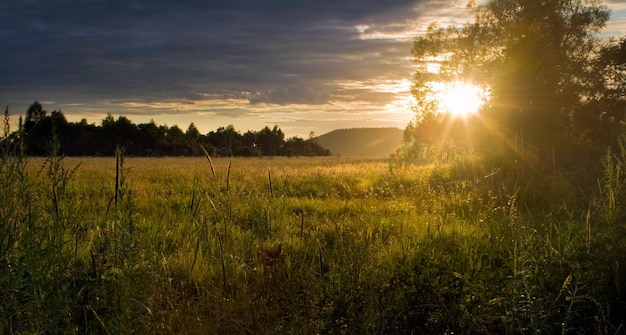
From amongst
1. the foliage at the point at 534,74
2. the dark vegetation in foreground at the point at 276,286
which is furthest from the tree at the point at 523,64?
the dark vegetation in foreground at the point at 276,286

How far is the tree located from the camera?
17719mm

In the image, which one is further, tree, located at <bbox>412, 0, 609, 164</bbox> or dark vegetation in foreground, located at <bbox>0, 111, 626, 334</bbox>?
tree, located at <bbox>412, 0, 609, 164</bbox>

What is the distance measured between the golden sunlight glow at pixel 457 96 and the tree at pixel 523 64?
0.48m

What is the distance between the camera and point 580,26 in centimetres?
2762

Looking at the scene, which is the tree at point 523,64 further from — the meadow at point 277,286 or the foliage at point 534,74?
the meadow at point 277,286

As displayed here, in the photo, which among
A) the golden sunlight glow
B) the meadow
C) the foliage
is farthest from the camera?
the golden sunlight glow

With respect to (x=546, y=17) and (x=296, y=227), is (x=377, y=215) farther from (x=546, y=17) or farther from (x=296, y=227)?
(x=546, y=17)

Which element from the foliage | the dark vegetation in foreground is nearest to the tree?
the foliage

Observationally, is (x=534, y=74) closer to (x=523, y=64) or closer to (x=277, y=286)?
(x=523, y=64)

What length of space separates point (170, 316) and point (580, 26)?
2942cm

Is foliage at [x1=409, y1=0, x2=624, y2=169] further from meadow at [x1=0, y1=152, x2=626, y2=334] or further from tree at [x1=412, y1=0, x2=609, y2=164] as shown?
meadow at [x1=0, y1=152, x2=626, y2=334]

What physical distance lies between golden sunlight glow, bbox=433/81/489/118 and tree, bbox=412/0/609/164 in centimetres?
48

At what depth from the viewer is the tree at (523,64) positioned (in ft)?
58.1

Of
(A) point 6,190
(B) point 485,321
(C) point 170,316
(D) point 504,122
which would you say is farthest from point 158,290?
(D) point 504,122
